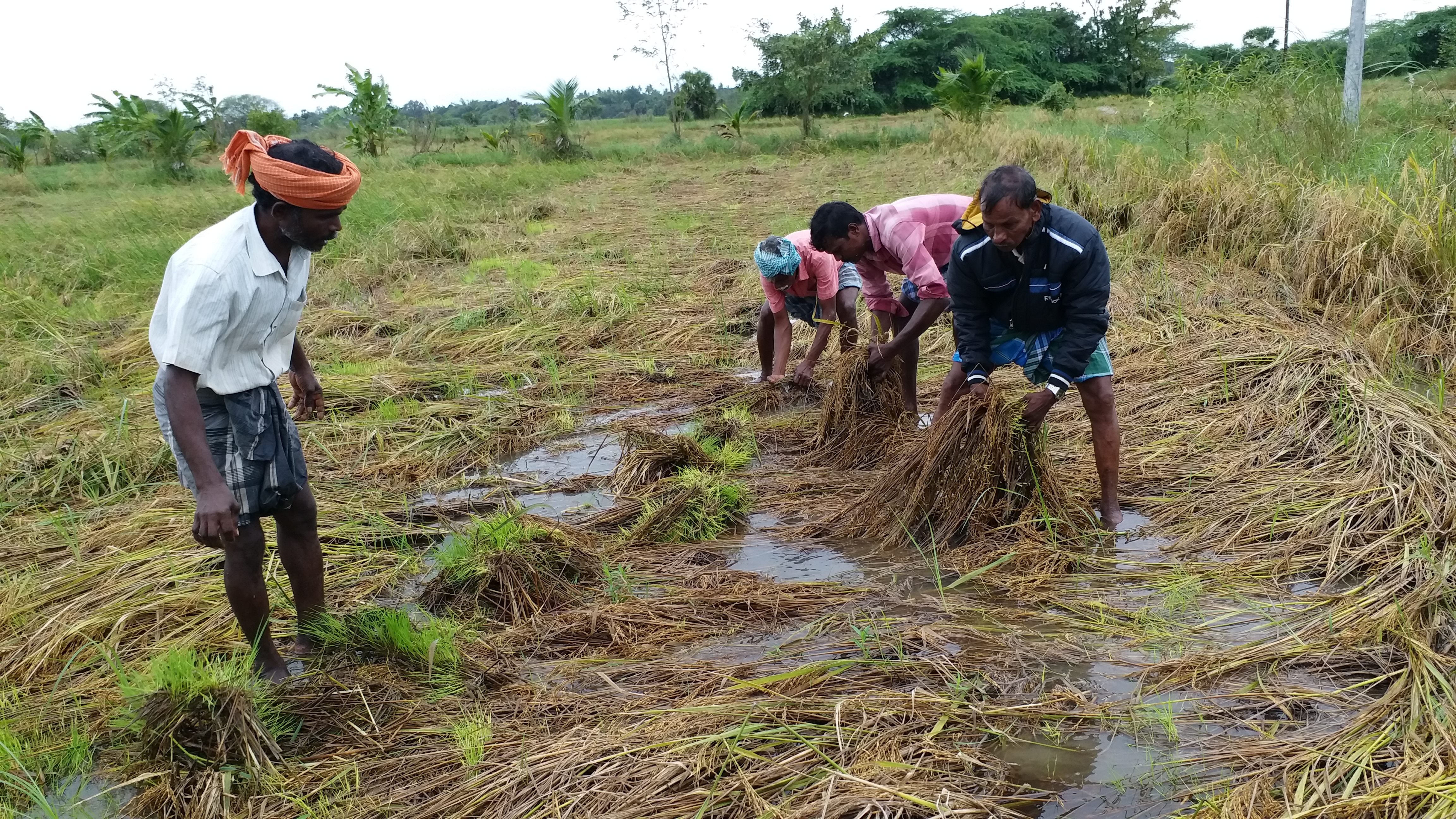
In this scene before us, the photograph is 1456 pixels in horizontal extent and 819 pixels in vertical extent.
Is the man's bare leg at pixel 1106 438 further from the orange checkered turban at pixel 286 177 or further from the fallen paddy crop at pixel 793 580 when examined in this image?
the orange checkered turban at pixel 286 177

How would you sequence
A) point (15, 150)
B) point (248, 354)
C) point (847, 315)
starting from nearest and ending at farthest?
point (248, 354), point (847, 315), point (15, 150)

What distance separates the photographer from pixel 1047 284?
3.78m

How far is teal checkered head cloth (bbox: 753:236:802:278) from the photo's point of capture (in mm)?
5465

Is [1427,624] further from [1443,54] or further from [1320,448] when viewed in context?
[1443,54]

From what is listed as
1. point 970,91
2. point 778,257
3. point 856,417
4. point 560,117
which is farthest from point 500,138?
point 856,417

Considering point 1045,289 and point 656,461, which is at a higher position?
point 1045,289

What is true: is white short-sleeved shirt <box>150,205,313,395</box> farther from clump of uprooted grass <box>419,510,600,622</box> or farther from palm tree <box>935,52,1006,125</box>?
palm tree <box>935,52,1006,125</box>

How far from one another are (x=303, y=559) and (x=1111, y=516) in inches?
120

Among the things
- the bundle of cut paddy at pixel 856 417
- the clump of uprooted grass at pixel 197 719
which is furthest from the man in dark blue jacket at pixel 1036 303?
the clump of uprooted grass at pixel 197 719

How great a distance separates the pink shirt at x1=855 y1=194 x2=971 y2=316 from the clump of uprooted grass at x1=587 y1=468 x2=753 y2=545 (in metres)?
1.34

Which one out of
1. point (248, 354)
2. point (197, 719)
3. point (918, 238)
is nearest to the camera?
point (197, 719)

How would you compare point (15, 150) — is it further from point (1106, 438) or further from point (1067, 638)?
point (1067, 638)

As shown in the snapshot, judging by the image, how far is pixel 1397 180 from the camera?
665 centimetres

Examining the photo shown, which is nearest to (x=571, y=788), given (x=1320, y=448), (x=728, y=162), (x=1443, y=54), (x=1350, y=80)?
(x=1320, y=448)
